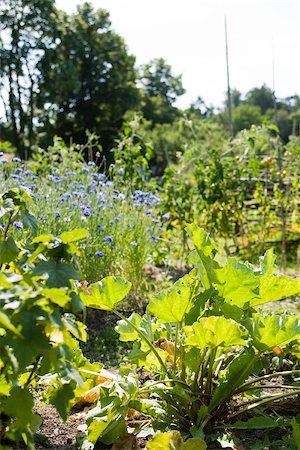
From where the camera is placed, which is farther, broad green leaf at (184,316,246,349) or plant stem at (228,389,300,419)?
plant stem at (228,389,300,419)

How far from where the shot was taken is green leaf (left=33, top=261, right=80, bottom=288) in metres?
1.21

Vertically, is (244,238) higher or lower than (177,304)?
lower

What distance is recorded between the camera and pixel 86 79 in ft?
91.2

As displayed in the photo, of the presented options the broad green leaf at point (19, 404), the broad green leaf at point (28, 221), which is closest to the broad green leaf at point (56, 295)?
the broad green leaf at point (19, 404)

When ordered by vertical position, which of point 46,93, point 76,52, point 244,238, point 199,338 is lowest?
point 244,238

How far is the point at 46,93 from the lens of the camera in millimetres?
26031

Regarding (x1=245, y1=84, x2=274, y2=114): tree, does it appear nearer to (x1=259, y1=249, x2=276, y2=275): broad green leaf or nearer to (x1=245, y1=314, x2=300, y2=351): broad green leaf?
(x1=259, y1=249, x2=276, y2=275): broad green leaf

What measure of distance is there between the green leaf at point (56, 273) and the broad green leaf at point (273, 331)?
2.31 ft

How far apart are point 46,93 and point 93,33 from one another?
14.9 feet

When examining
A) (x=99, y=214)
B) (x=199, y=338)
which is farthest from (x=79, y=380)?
(x=99, y=214)

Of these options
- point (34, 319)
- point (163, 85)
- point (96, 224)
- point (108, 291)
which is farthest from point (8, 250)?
point (163, 85)

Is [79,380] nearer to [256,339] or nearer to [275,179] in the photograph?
[256,339]

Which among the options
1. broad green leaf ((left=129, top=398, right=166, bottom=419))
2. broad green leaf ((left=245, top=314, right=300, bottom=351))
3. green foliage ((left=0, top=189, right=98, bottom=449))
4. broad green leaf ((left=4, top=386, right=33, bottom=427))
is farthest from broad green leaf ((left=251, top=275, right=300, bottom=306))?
broad green leaf ((left=4, top=386, right=33, bottom=427))

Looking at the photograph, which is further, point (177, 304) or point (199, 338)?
point (177, 304)
